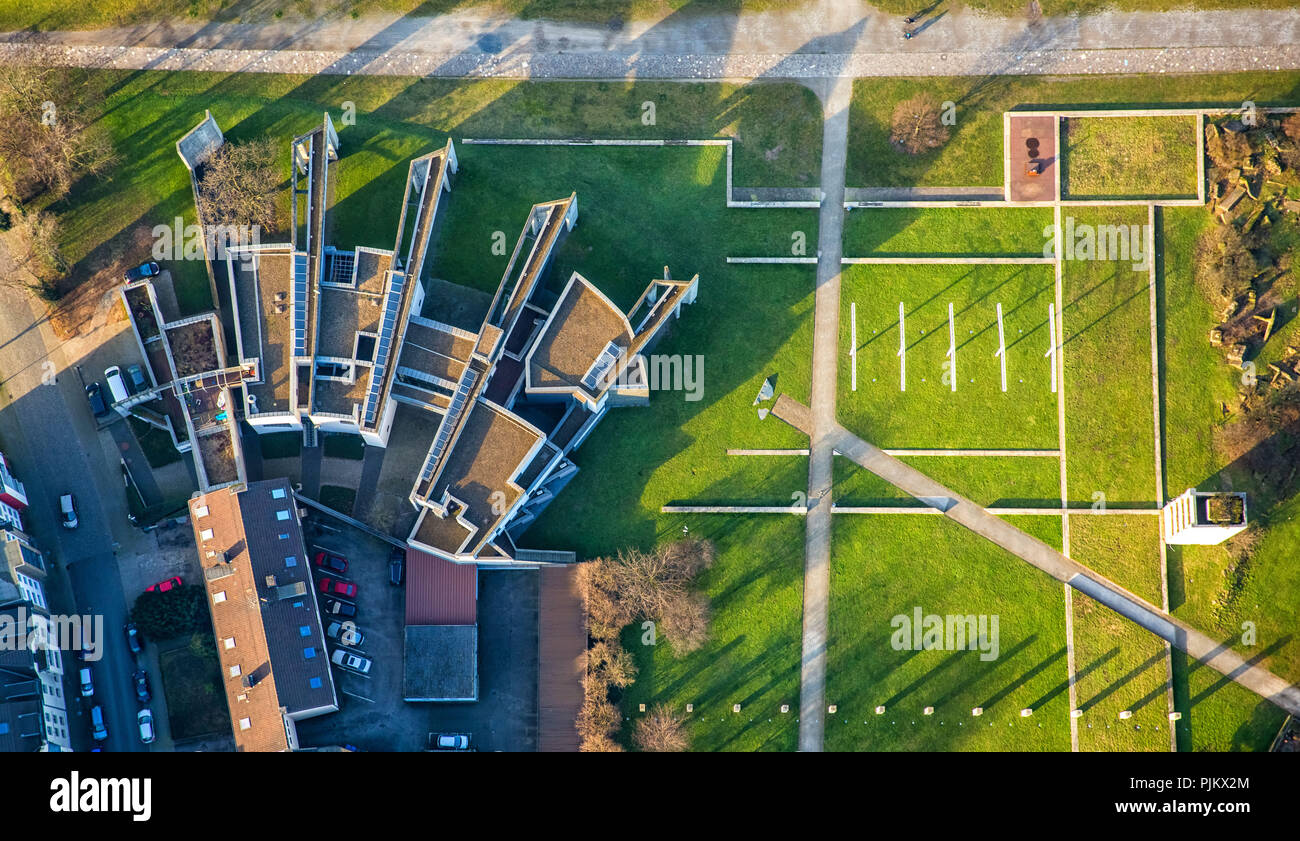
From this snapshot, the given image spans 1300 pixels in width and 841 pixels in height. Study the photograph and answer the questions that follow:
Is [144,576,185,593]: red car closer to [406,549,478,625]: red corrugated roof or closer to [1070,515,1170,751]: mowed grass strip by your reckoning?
[406,549,478,625]: red corrugated roof

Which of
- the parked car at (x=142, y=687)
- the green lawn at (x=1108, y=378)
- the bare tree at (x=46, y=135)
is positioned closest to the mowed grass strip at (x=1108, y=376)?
the green lawn at (x=1108, y=378)

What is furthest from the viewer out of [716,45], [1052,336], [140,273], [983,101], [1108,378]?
[716,45]

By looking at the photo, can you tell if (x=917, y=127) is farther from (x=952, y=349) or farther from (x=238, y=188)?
(x=238, y=188)

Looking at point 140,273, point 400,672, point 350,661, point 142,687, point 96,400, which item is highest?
point 140,273

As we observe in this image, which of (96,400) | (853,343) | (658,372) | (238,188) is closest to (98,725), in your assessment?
(96,400)

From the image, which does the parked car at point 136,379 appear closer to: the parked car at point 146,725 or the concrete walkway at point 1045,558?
the parked car at point 146,725

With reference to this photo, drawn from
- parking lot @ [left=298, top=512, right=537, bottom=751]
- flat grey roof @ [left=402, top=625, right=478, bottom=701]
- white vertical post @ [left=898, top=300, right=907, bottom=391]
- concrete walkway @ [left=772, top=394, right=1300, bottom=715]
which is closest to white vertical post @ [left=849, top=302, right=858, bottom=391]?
white vertical post @ [left=898, top=300, right=907, bottom=391]

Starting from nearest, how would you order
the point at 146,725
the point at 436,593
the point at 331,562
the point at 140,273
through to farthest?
the point at 146,725
the point at 436,593
the point at 331,562
the point at 140,273
